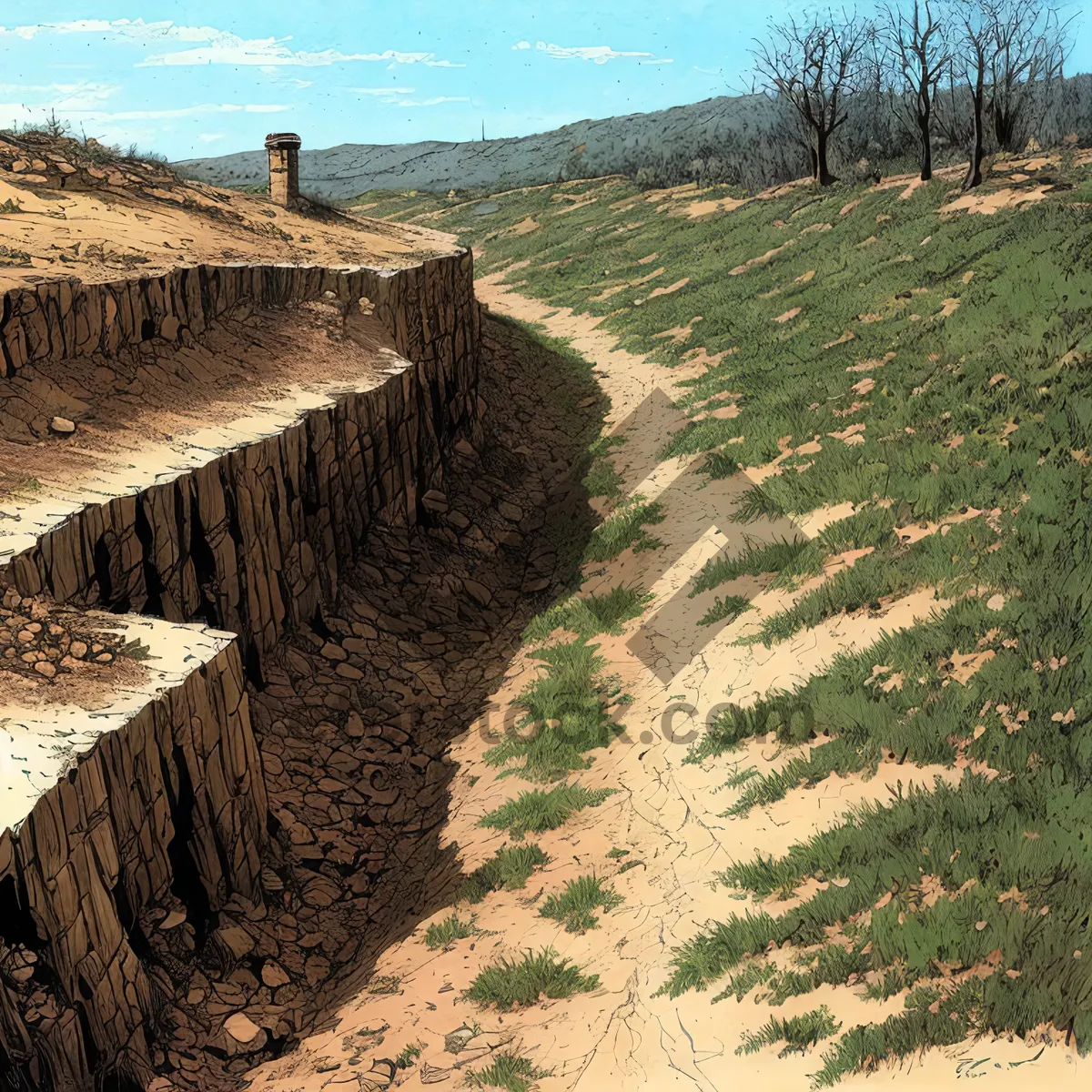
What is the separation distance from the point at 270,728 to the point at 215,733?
2255 millimetres

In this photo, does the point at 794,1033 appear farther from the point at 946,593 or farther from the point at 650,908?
the point at 946,593

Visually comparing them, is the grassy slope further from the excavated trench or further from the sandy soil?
the sandy soil

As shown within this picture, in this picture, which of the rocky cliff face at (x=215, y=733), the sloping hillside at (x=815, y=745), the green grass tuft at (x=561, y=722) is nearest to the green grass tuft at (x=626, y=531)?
the sloping hillside at (x=815, y=745)

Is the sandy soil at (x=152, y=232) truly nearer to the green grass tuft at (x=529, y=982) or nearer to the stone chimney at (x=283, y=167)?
the stone chimney at (x=283, y=167)

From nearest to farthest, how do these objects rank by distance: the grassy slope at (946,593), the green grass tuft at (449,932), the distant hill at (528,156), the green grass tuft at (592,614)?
Answer: the grassy slope at (946,593)
the green grass tuft at (449,932)
the green grass tuft at (592,614)
the distant hill at (528,156)

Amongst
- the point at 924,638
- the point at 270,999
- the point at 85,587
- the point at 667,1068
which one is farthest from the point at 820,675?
the point at 85,587

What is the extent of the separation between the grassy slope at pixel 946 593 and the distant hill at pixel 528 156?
103 ft

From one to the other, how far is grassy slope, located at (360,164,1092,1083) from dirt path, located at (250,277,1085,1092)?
192 mm

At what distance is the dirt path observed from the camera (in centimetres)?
522

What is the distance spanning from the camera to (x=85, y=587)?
7.43m

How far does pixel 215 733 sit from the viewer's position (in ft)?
22.5

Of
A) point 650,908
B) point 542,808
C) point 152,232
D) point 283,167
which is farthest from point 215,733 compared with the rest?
point 283,167

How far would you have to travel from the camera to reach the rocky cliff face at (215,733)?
5500mm

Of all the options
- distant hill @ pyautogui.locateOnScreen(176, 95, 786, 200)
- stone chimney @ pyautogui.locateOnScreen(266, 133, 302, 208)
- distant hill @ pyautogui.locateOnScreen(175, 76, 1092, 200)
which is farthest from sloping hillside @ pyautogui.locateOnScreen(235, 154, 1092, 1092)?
distant hill @ pyautogui.locateOnScreen(176, 95, 786, 200)
